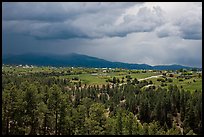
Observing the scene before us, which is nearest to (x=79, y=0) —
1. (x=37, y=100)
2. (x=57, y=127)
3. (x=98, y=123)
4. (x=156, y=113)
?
(x=98, y=123)

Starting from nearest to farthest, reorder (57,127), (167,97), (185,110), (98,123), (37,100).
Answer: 1. (98,123)
2. (37,100)
3. (57,127)
4. (185,110)
5. (167,97)

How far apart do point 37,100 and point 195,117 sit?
155 feet

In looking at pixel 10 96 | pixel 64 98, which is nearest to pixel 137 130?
pixel 64 98

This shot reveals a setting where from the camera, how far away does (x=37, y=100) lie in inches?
2079

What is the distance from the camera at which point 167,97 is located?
330ft

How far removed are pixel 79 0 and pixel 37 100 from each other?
1682 inches

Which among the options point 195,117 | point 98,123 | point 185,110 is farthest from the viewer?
point 185,110

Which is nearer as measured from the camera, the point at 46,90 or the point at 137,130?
the point at 137,130

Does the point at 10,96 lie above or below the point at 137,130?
above

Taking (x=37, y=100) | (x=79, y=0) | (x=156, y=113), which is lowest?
(x=156, y=113)

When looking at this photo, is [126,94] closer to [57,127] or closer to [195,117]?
[195,117]

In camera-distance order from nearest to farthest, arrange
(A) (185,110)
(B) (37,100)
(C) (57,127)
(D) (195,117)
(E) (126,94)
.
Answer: (B) (37,100) < (C) (57,127) < (D) (195,117) < (A) (185,110) < (E) (126,94)

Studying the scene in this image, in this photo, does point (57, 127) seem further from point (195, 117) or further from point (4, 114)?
point (195, 117)

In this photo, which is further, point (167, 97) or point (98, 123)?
point (167, 97)
